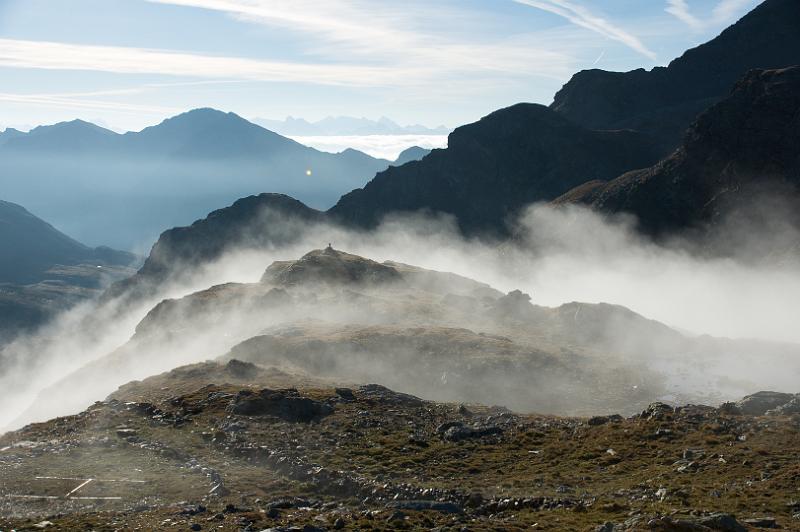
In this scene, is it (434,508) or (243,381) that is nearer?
(434,508)

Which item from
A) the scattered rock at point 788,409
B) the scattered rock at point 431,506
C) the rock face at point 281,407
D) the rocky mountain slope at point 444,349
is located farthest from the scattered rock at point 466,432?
the rocky mountain slope at point 444,349

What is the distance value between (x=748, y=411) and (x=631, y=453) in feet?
52.2

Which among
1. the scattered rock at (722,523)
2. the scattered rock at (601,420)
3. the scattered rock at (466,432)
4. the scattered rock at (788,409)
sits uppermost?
the scattered rock at (722,523)

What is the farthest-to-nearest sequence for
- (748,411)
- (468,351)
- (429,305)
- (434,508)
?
1. (429,305)
2. (468,351)
3. (748,411)
4. (434,508)

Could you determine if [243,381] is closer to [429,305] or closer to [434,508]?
→ [434,508]

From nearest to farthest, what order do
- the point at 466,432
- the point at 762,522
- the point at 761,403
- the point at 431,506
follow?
the point at 762,522, the point at 431,506, the point at 466,432, the point at 761,403

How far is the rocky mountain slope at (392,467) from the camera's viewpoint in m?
29.1

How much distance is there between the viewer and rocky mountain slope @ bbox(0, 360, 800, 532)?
95.6ft

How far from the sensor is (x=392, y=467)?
39969 mm

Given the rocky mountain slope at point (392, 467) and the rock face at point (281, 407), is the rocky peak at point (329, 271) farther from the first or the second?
the rock face at point (281, 407)

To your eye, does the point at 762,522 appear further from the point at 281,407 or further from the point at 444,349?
the point at 444,349

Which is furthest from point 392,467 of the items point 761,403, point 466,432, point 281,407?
point 761,403

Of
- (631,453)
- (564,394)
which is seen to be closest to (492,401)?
(564,394)

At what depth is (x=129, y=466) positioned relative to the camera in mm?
40406
